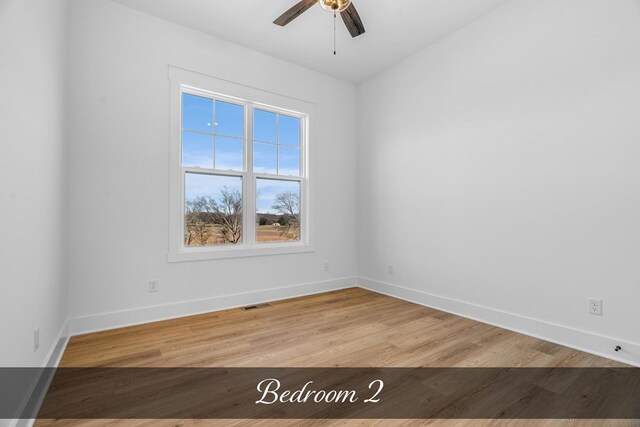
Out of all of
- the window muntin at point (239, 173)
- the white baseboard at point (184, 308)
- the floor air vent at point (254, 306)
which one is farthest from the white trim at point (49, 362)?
the floor air vent at point (254, 306)

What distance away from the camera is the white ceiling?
3.00 metres

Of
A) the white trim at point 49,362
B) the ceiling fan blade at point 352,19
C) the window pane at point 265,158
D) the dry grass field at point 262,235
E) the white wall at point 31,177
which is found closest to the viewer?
the white wall at point 31,177

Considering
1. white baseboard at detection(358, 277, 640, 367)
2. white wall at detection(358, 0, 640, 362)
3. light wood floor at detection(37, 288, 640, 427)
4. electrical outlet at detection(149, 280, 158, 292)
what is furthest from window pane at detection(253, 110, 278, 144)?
white baseboard at detection(358, 277, 640, 367)

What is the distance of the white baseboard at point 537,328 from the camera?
2260 mm

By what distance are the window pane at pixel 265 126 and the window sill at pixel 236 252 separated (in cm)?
143

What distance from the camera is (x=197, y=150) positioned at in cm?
353

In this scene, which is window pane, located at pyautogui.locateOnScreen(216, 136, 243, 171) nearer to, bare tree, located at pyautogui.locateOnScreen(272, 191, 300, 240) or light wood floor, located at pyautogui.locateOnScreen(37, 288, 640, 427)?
bare tree, located at pyautogui.locateOnScreen(272, 191, 300, 240)

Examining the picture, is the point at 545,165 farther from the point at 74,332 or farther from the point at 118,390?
the point at 74,332

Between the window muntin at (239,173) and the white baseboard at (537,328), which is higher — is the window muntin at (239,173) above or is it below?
above

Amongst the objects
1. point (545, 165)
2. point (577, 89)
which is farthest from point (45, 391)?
point (577, 89)

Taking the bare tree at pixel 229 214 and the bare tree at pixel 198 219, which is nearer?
the bare tree at pixel 198 219

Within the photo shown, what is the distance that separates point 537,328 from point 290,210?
3022mm

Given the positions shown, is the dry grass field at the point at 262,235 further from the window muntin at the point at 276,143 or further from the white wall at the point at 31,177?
the white wall at the point at 31,177

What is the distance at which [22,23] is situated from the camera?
1.58 metres
